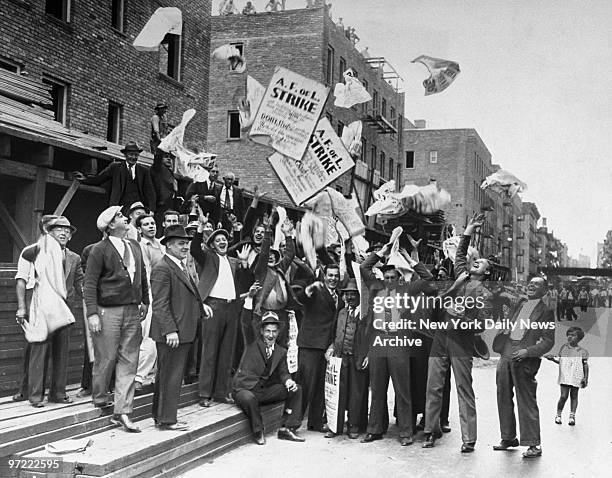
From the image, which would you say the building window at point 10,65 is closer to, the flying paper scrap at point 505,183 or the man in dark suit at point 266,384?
the man in dark suit at point 266,384

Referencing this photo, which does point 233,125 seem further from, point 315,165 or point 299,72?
point 315,165

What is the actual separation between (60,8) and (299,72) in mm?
4040

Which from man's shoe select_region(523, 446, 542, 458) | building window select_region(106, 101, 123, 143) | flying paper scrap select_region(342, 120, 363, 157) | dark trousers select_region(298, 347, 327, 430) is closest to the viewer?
man's shoe select_region(523, 446, 542, 458)

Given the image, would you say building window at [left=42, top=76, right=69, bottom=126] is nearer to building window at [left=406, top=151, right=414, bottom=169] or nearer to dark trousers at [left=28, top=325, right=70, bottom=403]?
building window at [left=406, top=151, right=414, bottom=169]

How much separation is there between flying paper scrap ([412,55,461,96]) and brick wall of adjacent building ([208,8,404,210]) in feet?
3.73

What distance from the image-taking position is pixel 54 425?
17.8ft

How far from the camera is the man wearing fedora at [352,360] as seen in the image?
7.39 meters

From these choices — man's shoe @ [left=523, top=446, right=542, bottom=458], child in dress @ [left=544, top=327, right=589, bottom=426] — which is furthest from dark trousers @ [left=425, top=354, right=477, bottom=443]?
child in dress @ [left=544, top=327, right=589, bottom=426]

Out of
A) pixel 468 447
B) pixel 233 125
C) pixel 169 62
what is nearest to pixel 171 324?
pixel 468 447

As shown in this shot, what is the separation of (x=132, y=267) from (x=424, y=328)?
116 inches

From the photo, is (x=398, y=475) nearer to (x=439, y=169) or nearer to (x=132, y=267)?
(x=132, y=267)

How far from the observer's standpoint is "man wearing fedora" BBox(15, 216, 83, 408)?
596 centimetres

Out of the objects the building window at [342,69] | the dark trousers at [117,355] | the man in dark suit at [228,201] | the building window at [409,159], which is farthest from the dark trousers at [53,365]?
the building window at [409,159]

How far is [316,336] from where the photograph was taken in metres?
7.54
